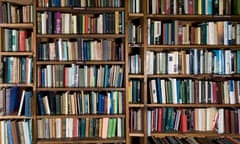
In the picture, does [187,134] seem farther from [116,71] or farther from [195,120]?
[116,71]

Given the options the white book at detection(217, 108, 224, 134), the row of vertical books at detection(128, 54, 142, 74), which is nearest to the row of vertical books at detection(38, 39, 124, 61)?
the row of vertical books at detection(128, 54, 142, 74)

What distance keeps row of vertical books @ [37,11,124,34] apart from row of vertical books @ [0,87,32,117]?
1.91ft

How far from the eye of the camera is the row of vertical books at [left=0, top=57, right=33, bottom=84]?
2980 mm

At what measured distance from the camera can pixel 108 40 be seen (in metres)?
3.02

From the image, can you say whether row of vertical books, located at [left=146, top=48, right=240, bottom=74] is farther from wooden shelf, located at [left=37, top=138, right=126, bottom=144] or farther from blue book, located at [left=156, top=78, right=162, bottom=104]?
wooden shelf, located at [left=37, top=138, right=126, bottom=144]

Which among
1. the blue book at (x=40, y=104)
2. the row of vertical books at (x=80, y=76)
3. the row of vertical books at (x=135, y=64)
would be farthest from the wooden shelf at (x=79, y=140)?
the row of vertical books at (x=135, y=64)

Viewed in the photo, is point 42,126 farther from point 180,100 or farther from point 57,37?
point 180,100

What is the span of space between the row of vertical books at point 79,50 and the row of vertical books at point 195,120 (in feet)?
2.11

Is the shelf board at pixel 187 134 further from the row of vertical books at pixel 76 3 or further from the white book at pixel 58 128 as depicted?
the row of vertical books at pixel 76 3

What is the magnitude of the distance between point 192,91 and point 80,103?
1015mm

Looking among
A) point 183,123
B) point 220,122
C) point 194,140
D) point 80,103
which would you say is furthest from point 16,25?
point 220,122

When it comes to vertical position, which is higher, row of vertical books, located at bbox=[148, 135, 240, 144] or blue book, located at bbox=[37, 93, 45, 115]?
blue book, located at bbox=[37, 93, 45, 115]

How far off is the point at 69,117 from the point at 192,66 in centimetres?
119

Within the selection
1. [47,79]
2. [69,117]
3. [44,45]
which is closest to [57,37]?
[44,45]
